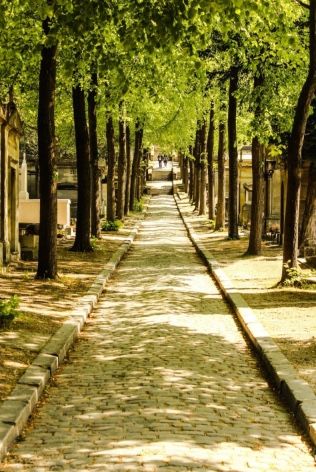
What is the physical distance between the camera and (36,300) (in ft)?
42.6

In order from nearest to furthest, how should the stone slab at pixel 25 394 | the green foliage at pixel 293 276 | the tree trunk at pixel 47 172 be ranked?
the stone slab at pixel 25 394
the green foliage at pixel 293 276
the tree trunk at pixel 47 172

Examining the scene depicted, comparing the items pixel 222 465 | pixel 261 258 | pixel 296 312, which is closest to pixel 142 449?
pixel 222 465

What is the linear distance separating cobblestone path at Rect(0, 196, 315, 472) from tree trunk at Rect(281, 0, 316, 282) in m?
2.30

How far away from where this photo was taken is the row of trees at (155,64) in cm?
838

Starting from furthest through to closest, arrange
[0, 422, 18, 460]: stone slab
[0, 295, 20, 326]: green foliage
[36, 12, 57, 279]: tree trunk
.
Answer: [36, 12, 57, 279]: tree trunk → [0, 295, 20, 326]: green foliage → [0, 422, 18, 460]: stone slab

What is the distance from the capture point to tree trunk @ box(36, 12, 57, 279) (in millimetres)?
15180

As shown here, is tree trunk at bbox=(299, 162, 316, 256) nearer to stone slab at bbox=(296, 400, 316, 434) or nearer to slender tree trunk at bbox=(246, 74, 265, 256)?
slender tree trunk at bbox=(246, 74, 265, 256)

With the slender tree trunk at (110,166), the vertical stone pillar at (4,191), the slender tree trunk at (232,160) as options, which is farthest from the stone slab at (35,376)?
the slender tree trunk at (110,166)

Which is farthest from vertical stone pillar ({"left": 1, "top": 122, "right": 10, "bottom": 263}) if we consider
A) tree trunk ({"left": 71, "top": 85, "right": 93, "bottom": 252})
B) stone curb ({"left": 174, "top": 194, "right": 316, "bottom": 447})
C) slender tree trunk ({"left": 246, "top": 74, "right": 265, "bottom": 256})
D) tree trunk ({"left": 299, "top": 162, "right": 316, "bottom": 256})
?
tree trunk ({"left": 299, "top": 162, "right": 316, "bottom": 256})

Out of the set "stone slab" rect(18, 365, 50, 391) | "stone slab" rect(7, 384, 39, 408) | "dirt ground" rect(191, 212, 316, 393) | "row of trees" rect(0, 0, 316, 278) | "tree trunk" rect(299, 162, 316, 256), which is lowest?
"dirt ground" rect(191, 212, 316, 393)

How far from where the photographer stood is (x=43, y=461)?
5723 millimetres

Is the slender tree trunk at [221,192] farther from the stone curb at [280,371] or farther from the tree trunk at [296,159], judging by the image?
the stone curb at [280,371]

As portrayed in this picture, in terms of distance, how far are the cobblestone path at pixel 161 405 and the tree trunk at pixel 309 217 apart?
9.32 meters

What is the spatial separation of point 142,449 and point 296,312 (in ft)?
22.4
